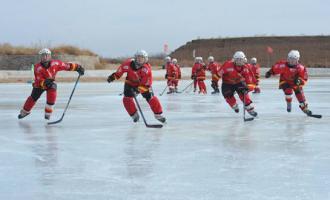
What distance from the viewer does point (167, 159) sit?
4.95 metres

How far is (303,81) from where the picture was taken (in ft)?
29.7

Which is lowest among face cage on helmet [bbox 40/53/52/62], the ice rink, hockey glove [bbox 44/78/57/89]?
the ice rink

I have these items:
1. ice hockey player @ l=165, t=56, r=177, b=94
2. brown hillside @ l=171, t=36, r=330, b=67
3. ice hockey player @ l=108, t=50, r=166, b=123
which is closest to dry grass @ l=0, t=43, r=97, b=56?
ice hockey player @ l=165, t=56, r=177, b=94

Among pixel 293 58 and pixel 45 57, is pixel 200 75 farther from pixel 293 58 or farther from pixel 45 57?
pixel 45 57

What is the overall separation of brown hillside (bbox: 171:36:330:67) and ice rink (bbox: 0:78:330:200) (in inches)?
2276

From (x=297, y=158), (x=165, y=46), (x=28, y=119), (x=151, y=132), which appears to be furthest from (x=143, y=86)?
(x=165, y=46)

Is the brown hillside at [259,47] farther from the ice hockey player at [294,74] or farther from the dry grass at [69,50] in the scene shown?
the ice hockey player at [294,74]

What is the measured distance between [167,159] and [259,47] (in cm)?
6670

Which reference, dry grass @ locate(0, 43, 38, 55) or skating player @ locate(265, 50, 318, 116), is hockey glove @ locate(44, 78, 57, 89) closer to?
skating player @ locate(265, 50, 318, 116)

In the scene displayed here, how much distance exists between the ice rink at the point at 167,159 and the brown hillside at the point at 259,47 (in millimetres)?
Result: 57817

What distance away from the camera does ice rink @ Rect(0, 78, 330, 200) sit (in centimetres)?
375

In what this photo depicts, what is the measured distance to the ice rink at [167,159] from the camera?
3.75 meters

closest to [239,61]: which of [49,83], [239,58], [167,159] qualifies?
[239,58]

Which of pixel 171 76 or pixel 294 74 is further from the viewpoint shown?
pixel 171 76
